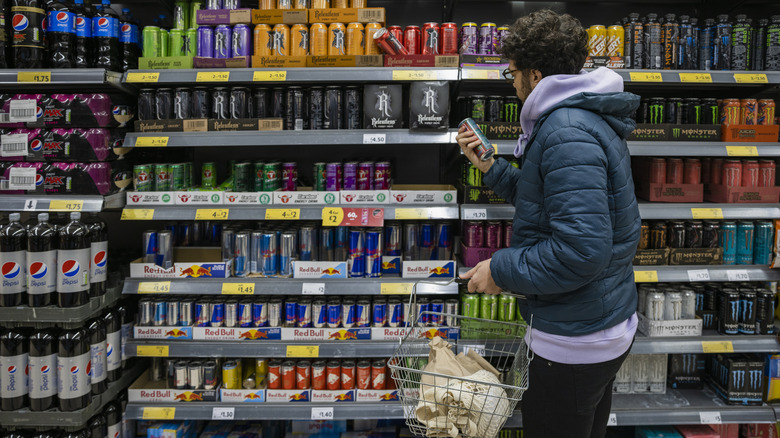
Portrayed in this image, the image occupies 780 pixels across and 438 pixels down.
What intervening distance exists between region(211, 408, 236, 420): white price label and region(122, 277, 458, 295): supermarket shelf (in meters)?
0.57

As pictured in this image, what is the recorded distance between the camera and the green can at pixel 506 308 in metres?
2.71

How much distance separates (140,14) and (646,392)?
11.4ft

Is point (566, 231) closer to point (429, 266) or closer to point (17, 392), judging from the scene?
point (429, 266)

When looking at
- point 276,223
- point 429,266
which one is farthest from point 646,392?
point 276,223

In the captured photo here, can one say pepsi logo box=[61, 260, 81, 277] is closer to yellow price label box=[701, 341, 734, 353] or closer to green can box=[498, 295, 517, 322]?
green can box=[498, 295, 517, 322]

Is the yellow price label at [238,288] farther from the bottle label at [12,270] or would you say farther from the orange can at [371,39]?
the orange can at [371,39]

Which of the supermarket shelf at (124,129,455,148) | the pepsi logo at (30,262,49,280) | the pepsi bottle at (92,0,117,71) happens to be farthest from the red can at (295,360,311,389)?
the pepsi bottle at (92,0,117,71)

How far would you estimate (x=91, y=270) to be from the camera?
256cm

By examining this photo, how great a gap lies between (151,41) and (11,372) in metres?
1.65

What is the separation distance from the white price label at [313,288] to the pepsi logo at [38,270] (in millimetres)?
1130

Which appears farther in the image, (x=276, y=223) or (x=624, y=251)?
(x=276, y=223)

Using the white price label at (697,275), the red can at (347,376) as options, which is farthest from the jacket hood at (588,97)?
the red can at (347,376)

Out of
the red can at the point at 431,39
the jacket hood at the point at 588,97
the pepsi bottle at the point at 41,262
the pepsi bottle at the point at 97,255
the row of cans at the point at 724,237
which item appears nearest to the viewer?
the jacket hood at the point at 588,97

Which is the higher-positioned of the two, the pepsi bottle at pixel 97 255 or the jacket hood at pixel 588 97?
the jacket hood at pixel 588 97
